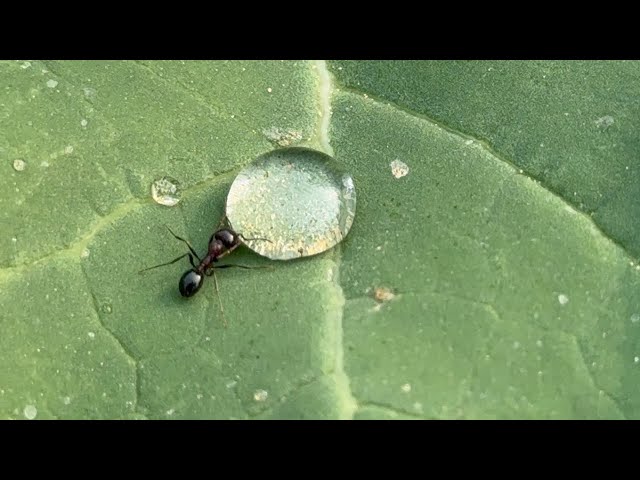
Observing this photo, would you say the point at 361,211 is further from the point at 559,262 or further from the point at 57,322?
the point at 57,322

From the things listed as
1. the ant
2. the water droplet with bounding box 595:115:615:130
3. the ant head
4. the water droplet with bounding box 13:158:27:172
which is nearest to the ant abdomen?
the ant

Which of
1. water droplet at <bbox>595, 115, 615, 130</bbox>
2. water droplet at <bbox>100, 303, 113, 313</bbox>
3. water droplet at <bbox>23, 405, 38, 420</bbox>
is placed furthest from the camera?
water droplet at <bbox>595, 115, 615, 130</bbox>

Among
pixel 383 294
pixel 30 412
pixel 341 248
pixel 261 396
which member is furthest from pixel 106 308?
pixel 383 294

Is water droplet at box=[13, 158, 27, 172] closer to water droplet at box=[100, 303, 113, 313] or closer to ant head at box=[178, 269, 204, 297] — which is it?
water droplet at box=[100, 303, 113, 313]

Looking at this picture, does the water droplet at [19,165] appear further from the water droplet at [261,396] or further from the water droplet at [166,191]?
the water droplet at [261,396]

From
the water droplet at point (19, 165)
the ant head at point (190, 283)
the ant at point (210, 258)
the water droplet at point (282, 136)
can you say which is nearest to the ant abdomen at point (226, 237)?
the ant at point (210, 258)
